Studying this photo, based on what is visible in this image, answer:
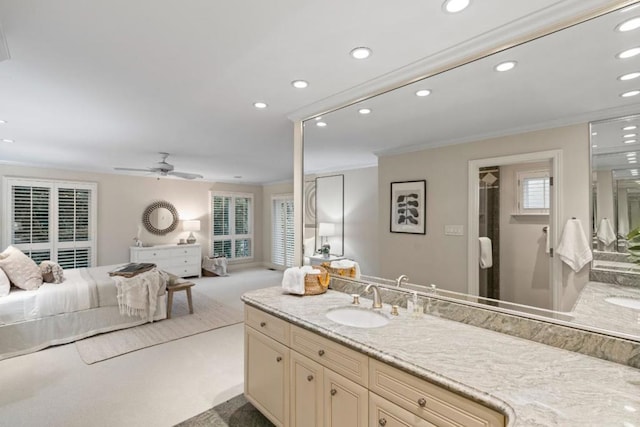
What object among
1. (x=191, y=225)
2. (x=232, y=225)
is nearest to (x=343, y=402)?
(x=191, y=225)

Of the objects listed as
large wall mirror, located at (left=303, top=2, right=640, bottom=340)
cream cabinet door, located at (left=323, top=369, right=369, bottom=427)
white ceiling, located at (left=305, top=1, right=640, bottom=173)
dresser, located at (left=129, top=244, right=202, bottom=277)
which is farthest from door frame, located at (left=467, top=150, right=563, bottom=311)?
dresser, located at (left=129, top=244, right=202, bottom=277)

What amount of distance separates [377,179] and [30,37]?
2.30 m

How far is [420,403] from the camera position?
3.86ft

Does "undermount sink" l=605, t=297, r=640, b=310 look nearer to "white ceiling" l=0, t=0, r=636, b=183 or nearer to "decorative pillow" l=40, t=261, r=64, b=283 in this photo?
"white ceiling" l=0, t=0, r=636, b=183

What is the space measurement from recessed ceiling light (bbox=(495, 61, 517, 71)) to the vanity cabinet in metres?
1.68

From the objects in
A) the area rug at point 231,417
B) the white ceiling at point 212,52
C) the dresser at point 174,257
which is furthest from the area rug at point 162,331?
the white ceiling at point 212,52

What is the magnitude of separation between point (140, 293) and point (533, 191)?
4.48m

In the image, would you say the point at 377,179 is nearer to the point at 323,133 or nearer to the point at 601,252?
the point at 323,133

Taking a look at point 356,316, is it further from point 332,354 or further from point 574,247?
point 574,247

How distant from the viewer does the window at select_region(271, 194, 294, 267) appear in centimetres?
693

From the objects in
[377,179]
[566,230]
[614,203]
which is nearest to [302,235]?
[377,179]

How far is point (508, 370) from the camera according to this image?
46.0 inches

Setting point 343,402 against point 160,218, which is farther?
point 160,218

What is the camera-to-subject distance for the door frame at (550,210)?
1510mm
